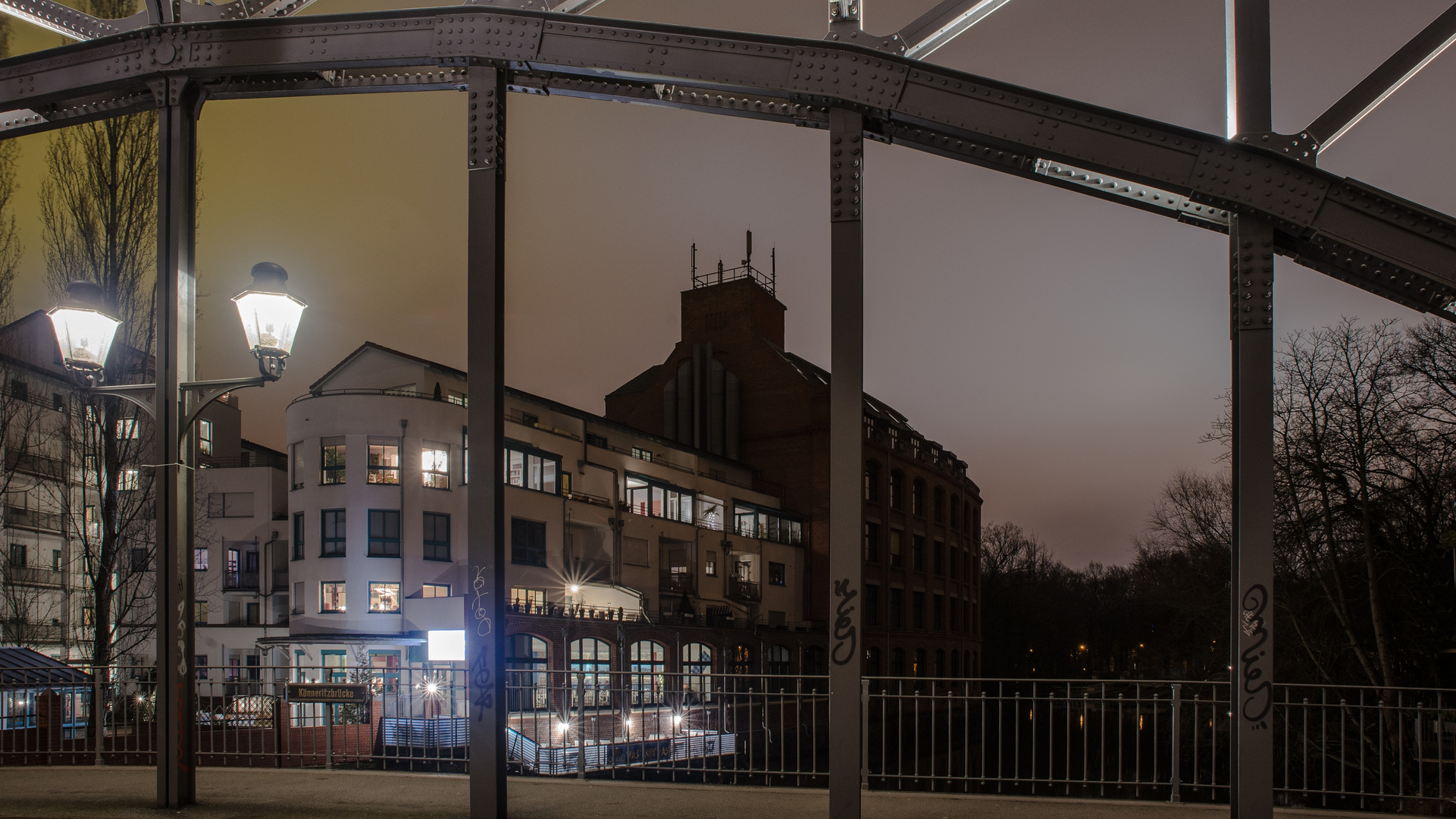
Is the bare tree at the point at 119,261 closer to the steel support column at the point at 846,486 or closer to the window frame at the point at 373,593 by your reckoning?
the window frame at the point at 373,593

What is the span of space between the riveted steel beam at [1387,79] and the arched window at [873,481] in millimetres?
51114

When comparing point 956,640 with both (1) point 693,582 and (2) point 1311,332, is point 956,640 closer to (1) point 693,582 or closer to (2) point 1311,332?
(1) point 693,582

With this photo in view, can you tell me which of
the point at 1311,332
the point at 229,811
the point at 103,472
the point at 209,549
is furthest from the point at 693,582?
the point at 229,811

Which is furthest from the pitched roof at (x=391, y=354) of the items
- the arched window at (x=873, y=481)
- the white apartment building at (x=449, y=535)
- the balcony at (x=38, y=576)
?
the arched window at (x=873, y=481)

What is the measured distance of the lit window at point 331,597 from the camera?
36688 mm

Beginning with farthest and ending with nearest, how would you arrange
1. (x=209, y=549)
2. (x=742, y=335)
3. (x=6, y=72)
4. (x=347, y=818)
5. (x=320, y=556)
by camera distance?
(x=742, y=335), (x=209, y=549), (x=320, y=556), (x=6, y=72), (x=347, y=818)

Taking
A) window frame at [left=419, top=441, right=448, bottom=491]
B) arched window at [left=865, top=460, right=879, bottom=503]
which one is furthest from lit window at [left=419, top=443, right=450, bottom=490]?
arched window at [left=865, top=460, right=879, bottom=503]

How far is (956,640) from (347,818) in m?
64.6

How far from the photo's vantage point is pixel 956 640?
6894 centimetres

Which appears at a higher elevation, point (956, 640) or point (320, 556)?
point (320, 556)

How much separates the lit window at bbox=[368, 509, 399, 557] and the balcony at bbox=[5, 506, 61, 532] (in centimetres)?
1326

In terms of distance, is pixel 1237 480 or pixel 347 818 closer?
pixel 1237 480

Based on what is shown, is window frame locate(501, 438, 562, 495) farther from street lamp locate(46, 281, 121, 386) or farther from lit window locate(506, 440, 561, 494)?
street lamp locate(46, 281, 121, 386)

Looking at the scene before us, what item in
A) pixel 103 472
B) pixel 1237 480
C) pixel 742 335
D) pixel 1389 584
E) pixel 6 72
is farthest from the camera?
pixel 742 335
